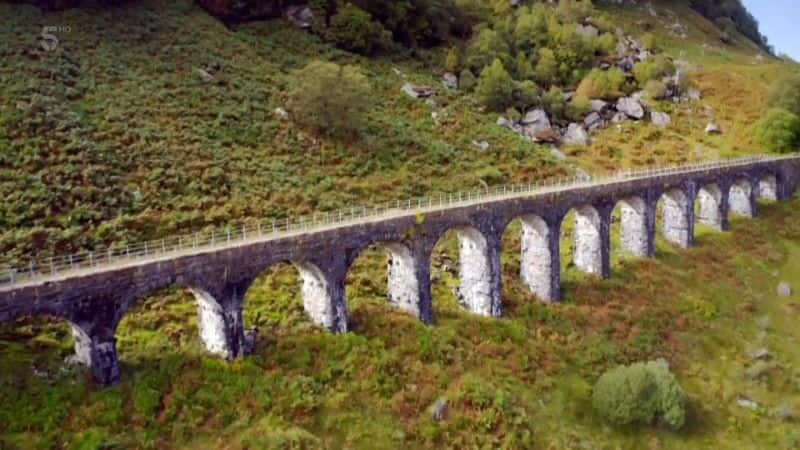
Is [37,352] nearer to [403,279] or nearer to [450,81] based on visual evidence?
[403,279]

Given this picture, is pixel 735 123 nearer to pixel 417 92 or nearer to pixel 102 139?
pixel 417 92

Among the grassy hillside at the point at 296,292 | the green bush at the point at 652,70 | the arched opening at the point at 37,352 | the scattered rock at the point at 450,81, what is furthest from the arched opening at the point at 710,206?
the arched opening at the point at 37,352

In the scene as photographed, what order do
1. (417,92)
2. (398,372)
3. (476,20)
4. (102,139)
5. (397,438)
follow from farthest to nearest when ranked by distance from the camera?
(476,20), (417,92), (102,139), (398,372), (397,438)

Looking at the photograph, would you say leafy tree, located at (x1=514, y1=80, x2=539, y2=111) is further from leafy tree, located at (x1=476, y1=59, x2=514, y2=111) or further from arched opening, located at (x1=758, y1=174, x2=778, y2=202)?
arched opening, located at (x1=758, y1=174, x2=778, y2=202)

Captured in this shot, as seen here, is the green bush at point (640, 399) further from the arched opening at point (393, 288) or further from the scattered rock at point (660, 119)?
the scattered rock at point (660, 119)


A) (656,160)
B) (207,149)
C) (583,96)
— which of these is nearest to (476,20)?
(583,96)

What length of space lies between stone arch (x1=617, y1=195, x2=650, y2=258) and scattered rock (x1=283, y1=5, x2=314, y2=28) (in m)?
49.2

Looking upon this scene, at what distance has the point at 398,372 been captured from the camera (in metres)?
33.0

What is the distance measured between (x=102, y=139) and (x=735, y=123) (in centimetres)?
8142

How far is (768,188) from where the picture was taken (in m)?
73.6

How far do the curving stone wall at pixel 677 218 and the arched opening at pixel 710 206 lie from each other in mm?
6173

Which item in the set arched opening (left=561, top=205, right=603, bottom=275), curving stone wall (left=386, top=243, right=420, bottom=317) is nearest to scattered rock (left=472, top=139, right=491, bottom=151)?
arched opening (left=561, top=205, right=603, bottom=275)

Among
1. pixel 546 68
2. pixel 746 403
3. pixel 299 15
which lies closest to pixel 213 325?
pixel 746 403

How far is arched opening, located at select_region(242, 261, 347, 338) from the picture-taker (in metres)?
33.6
